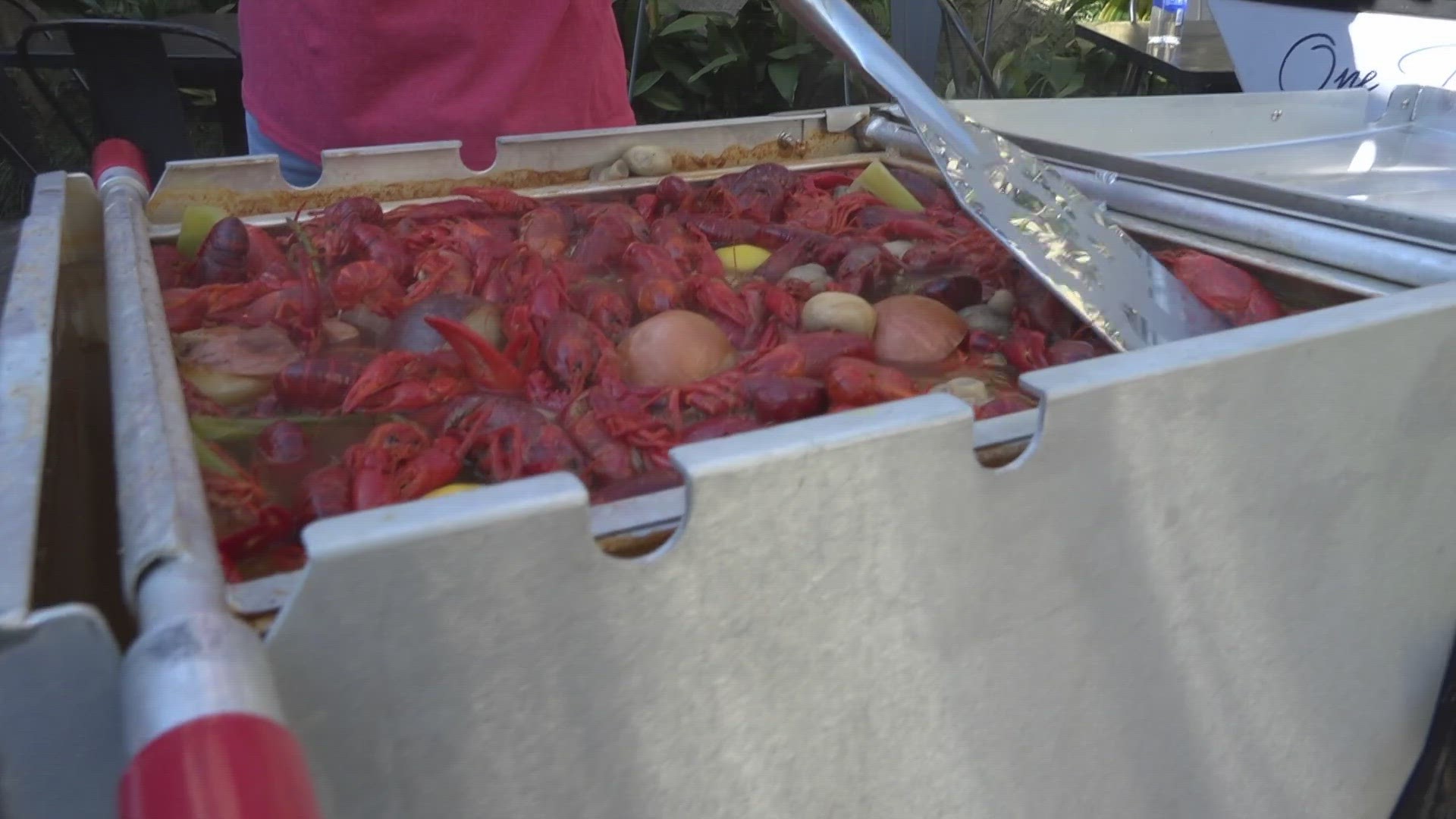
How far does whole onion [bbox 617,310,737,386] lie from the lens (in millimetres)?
1259

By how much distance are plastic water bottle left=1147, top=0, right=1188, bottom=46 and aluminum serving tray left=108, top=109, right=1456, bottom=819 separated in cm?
408

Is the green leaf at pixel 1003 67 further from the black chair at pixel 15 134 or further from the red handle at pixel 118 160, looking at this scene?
the red handle at pixel 118 160

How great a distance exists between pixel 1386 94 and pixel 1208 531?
223 centimetres

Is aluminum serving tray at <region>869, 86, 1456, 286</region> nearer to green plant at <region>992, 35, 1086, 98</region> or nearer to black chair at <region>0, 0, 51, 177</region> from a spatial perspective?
black chair at <region>0, 0, 51, 177</region>

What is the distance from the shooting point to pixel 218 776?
1.48 feet

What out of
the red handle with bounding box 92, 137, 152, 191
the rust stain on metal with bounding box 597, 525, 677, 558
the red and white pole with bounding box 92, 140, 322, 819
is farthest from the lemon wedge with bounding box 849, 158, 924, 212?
the red and white pole with bounding box 92, 140, 322, 819

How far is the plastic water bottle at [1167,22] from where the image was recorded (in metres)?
4.58

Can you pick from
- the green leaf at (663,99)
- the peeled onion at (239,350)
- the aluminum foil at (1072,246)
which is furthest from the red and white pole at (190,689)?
the green leaf at (663,99)

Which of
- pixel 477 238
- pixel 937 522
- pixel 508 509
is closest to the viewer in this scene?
pixel 508 509

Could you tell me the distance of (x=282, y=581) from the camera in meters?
0.67

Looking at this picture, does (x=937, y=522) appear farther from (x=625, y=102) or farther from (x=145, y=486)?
(x=625, y=102)

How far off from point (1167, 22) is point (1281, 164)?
2.80 metres

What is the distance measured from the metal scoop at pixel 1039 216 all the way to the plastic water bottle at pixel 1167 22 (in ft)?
12.2

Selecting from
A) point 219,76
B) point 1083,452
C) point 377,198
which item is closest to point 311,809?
point 1083,452
